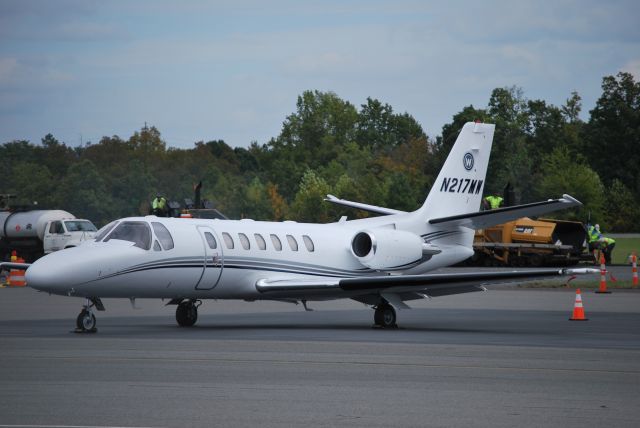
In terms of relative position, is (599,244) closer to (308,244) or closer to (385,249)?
(385,249)

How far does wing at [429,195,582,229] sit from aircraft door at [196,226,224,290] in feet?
18.1

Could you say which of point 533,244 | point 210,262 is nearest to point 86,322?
point 210,262

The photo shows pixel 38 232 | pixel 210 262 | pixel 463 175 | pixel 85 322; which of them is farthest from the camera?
pixel 38 232

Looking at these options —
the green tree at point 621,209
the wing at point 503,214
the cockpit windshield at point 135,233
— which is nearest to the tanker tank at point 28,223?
the wing at point 503,214

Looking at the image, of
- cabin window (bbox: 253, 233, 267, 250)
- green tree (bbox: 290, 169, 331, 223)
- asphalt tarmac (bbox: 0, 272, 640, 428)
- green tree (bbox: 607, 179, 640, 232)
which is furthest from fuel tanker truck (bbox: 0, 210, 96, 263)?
green tree (bbox: 607, 179, 640, 232)

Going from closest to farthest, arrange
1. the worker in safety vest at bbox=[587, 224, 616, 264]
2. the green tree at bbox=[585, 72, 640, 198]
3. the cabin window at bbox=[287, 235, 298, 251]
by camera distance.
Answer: the cabin window at bbox=[287, 235, 298, 251]
the worker in safety vest at bbox=[587, 224, 616, 264]
the green tree at bbox=[585, 72, 640, 198]

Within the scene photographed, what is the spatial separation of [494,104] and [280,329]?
323 ft

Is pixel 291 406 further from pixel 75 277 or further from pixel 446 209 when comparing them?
pixel 446 209

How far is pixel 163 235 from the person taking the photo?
2064 cm

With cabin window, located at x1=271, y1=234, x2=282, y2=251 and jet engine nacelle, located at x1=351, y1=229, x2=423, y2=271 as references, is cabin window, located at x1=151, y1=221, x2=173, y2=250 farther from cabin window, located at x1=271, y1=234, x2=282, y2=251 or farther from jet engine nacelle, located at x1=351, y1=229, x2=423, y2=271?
jet engine nacelle, located at x1=351, y1=229, x2=423, y2=271

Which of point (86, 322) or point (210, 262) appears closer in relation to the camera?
point (86, 322)

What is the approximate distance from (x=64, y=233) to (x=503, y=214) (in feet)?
100

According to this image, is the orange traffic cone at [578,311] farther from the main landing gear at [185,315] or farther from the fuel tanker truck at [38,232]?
the fuel tanker truck at [38,232]

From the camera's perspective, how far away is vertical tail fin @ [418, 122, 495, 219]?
2508cm
